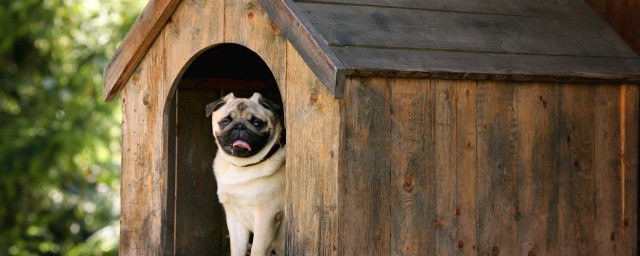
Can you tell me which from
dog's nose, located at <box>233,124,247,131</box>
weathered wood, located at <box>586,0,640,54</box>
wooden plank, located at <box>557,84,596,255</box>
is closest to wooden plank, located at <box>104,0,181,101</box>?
dog's nose, located at <box>233,124,247,131</box>

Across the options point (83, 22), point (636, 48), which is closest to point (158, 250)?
point (636, 48)

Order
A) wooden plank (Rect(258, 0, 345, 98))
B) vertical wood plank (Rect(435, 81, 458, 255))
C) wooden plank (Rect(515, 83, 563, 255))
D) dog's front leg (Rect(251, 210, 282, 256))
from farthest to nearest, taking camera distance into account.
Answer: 1. dog's front leg (Rect(251, 210, 282, 256))
2. wooden plank (Rect(515, 83, 563, 255))
3. vertical wood plank (Rect(435, 81, 458, 255))
4. wooden plank (Rect(258, 0, 345, 98))

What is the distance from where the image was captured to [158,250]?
161 inches

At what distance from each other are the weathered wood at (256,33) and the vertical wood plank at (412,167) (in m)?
0.44

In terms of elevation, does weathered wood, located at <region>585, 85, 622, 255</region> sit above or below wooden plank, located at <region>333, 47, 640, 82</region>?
below

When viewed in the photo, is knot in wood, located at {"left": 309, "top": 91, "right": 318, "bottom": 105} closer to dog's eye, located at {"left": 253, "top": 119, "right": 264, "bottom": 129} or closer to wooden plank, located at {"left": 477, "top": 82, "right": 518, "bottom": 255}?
wooden plank, located at {"left": 477, "top": 82, "right": 518, "bottom": 255}

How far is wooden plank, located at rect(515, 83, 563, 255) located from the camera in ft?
12.1

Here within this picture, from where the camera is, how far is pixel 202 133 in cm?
473

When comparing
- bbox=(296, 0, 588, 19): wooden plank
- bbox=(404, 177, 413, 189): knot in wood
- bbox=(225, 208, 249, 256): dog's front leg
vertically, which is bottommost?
bbox=(225, 208, 249, 256): dog's front leg

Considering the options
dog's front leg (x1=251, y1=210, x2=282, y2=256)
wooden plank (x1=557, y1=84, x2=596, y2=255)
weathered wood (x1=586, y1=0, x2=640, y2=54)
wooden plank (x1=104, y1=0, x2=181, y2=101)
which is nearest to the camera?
wooden plank (x1=557, y1=84, x2=596, y2=255)

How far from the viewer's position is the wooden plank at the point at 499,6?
361cm

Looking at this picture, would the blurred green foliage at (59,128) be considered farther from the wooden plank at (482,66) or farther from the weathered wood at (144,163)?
the wooden plank at (482,66)

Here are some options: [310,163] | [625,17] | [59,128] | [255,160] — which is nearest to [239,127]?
[255,160]

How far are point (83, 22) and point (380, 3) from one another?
557 centimetres
